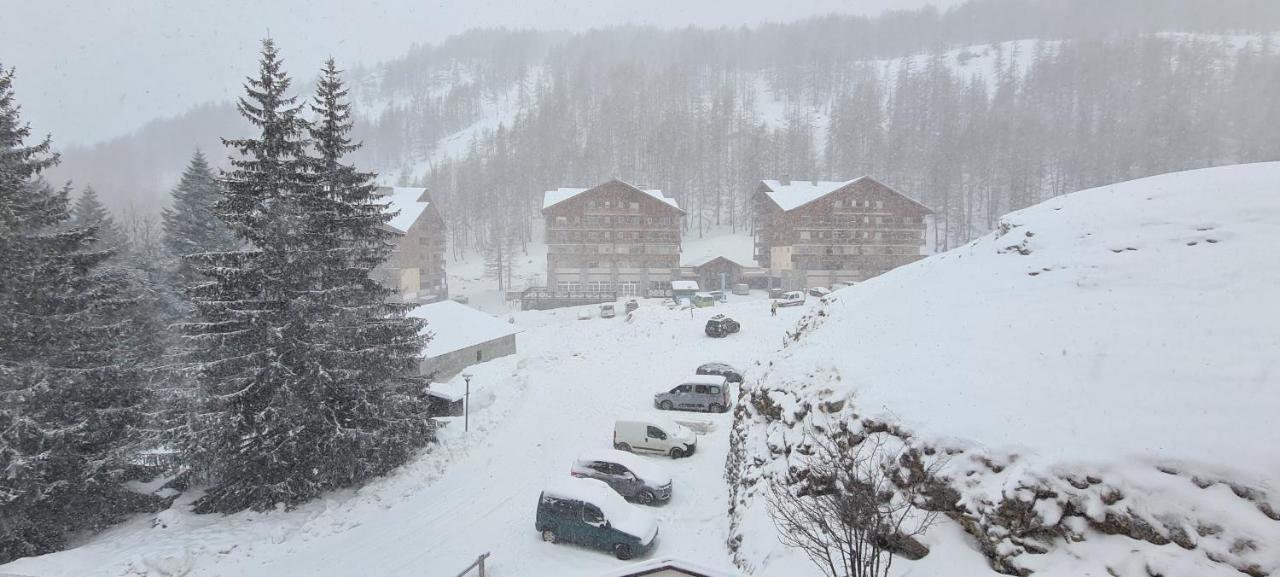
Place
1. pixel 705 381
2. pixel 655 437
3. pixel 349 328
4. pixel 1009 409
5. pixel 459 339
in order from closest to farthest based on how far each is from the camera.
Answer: pixel 1009 409
pixel 349 328
pixel 655 437
pixel 705 381
pixel 459 339

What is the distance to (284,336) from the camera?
16.1 metres

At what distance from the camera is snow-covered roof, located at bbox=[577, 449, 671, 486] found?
50.2 ft

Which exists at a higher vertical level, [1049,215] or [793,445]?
[1049,215]

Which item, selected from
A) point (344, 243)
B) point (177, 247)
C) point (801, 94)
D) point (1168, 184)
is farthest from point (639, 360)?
point (801, 94)

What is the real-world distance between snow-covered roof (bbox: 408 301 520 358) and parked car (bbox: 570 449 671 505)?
17.8 m

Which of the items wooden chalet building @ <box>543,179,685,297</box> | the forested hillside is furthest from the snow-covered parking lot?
the forested hillside

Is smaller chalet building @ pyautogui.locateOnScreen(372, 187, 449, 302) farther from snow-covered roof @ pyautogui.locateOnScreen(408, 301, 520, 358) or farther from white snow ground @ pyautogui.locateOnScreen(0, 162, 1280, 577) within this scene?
white snow ground @ pyautogui.locateOnScreen(0, 162, 1280, 577)

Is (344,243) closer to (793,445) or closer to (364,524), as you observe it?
(364,524)

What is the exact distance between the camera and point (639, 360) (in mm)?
30625

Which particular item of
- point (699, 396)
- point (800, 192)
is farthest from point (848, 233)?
point (699, 396)

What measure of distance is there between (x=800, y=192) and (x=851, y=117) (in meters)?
43.1

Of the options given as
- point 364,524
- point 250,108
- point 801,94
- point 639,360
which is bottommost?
point 364,524

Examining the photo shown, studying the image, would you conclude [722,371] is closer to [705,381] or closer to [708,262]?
[705,381]

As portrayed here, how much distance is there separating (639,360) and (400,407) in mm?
14844
